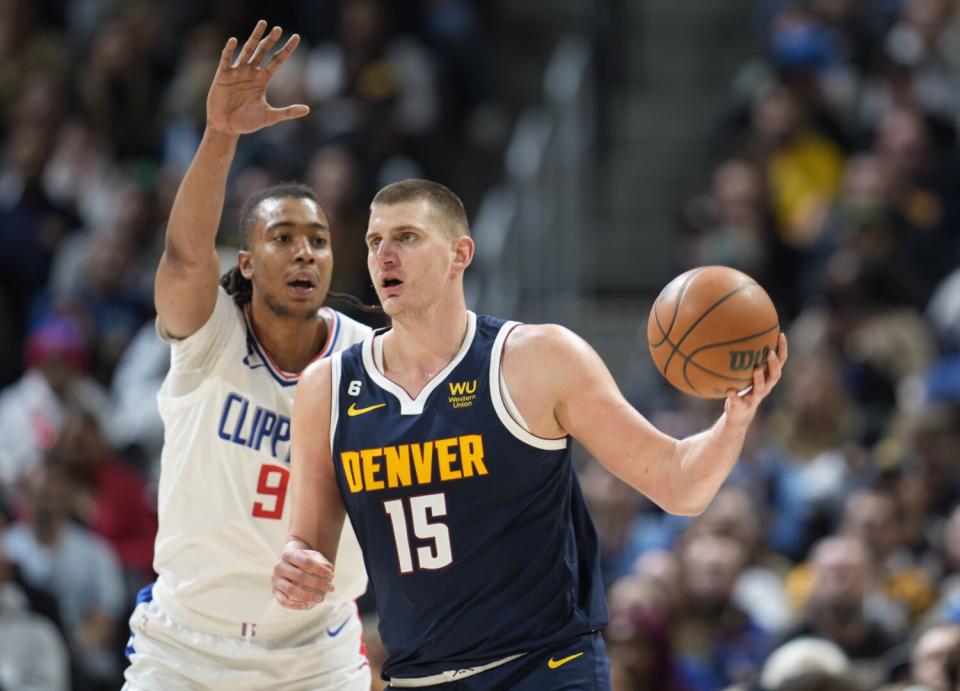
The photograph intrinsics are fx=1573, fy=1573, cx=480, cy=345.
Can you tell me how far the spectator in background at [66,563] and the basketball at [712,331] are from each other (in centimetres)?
559

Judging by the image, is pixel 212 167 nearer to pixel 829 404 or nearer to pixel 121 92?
pixel 829 404

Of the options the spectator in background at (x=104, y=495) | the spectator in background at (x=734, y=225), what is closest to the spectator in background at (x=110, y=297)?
the spectator in background at (x=104, y=495)

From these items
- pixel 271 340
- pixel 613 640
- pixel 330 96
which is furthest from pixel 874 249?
pixel 271 340

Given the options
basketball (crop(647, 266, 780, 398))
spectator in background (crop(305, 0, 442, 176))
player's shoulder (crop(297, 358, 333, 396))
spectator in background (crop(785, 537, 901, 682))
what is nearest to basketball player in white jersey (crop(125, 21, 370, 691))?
player's shoulder (crop(297, 358, 333, 396))

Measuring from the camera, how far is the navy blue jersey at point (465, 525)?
4.83 m

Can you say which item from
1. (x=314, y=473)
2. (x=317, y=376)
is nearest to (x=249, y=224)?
(x=317, y=376)

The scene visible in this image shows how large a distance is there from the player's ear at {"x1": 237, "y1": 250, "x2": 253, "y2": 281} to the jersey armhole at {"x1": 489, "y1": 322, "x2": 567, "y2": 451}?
1162 mm

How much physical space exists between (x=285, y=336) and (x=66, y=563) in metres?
4.58

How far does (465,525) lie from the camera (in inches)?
191

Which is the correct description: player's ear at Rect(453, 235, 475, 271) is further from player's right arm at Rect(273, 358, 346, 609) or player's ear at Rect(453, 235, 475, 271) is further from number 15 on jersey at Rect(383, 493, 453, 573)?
number 15 on jersey at Rect(383, 493, 453, 573)

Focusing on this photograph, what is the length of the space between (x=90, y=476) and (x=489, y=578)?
613cm

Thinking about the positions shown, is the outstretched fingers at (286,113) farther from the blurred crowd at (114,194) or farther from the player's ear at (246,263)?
the blurred crowd at (114,194)

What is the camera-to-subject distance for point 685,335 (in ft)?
15.9

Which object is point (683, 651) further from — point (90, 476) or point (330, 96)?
point (330, 96)
